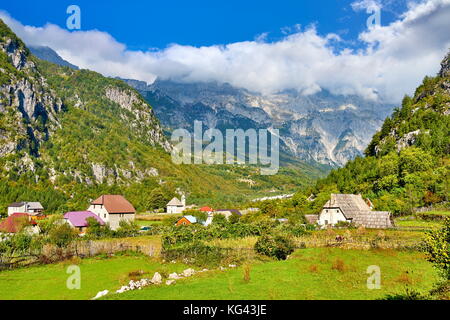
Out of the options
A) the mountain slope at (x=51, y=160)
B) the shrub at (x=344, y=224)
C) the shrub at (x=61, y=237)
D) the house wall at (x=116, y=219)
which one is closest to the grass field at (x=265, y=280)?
the shrub at (x=61, y=237)

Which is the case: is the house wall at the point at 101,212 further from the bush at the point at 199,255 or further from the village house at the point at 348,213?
the village house at the point at 348,213

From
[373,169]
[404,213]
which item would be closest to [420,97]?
[373,169]

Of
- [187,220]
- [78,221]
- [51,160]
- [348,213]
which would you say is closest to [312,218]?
[348,213]

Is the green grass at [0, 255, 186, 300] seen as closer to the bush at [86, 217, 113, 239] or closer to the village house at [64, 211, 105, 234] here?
the bush at [86, 217, 113, 239]

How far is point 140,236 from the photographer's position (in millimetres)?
62406

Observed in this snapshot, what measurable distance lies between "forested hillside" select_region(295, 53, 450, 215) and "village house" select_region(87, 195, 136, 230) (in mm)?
43396

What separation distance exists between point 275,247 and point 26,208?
99273mm

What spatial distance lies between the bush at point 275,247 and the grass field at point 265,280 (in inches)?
48.4

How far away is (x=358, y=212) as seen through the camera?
216 feet

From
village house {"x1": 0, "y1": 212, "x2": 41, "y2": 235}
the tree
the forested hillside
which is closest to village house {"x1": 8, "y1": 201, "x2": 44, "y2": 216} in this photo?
village house {"x1": 0, "y1": 212, "x2": 41, "y2": 235}

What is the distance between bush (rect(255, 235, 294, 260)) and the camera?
34.7 meters

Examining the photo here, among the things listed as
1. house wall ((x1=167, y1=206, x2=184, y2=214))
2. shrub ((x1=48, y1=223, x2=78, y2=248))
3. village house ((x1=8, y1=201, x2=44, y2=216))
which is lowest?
house wall ((x1=167, y1=206, x2=184, y2=214))

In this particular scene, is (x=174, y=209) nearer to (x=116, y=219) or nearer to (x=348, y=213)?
(x=116, y=219)
